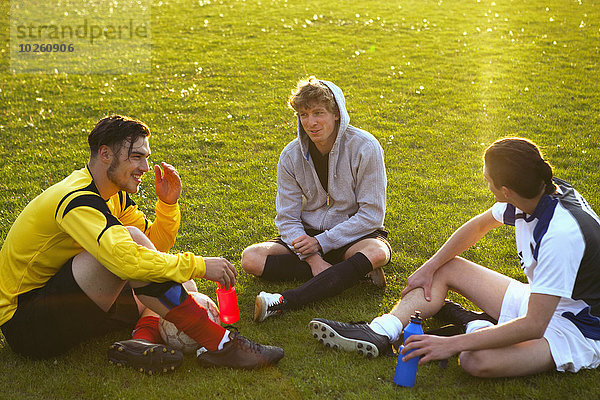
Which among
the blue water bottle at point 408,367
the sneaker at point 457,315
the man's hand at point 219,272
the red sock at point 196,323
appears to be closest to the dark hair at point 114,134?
the man's hand at point 219,272

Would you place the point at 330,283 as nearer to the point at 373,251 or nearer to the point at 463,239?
the point at 373,251

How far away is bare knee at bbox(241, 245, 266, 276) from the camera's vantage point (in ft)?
20.6

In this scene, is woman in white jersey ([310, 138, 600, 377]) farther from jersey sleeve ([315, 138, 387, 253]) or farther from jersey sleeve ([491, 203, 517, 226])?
jersey sleeve ([315, 138, 387, 253])

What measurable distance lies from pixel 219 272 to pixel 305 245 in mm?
1518

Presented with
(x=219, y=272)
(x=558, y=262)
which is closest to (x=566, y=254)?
(x=558, y=262)

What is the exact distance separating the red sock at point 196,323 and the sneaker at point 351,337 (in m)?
0.84

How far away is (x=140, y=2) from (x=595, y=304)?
2474 cm

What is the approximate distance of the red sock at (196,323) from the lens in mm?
4613

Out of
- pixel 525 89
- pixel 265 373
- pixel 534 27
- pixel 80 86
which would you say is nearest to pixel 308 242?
pixel 265 373

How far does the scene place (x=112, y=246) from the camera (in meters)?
4.33

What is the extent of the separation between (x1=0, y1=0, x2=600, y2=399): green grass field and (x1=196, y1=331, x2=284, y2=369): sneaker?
10cm

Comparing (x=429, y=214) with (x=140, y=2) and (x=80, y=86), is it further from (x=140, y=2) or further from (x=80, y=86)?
(x=140, y=2)

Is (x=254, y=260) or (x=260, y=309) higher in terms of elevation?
(x=254, y=260)

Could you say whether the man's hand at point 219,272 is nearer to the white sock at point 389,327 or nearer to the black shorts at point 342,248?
the white sock at point 389,327
